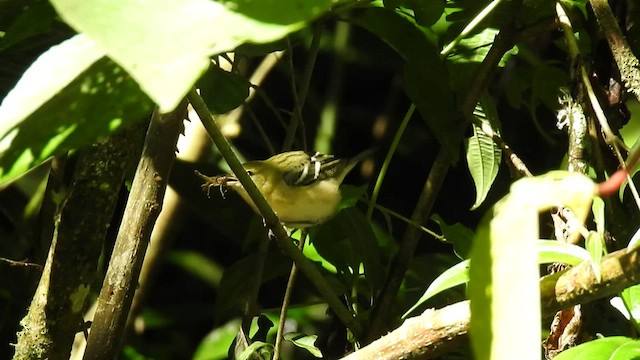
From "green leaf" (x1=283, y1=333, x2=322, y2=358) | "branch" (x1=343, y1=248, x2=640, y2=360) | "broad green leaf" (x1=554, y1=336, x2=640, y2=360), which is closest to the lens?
"branch" (x1=343, y1=248, x2=640, y2=360)

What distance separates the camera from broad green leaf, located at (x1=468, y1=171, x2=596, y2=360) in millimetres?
226

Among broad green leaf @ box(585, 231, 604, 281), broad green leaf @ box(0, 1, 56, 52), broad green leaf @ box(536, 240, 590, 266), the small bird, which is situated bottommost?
the small bird

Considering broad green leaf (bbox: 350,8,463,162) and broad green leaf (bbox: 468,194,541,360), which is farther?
broad green leaf (bbox: 350,8,463,162)

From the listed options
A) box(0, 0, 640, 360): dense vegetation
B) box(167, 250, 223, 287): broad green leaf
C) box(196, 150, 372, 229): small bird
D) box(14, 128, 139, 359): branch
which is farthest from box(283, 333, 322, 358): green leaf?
box(167, 250, 223, 287): broad green leaf

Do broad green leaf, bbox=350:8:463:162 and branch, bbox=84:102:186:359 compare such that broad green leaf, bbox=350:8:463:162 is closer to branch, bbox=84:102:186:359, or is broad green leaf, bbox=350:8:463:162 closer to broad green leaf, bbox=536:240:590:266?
branch, bbox=84:102:186:359

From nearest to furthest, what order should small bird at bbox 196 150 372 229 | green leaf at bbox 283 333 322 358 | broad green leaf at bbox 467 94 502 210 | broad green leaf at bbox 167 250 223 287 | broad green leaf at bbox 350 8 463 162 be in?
broad green leaf at bbox 350 8 463 162 → broad green leaf at bbox 467 94 502 210 → green leaf at bbox 283 333 322 358 → small bird at bbox 196 150 372 229 → broad green leaf at bbox 167 250 223 287

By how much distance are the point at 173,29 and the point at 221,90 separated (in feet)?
2.28

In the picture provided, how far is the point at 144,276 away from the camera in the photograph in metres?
1.53

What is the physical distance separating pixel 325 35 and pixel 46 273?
95 centimetres

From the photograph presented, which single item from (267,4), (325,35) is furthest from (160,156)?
(325,35)

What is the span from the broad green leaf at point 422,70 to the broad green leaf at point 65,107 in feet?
1.78

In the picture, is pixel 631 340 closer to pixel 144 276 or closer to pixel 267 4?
pixel 267 4

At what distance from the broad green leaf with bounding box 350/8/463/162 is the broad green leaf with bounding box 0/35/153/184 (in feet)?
1.78

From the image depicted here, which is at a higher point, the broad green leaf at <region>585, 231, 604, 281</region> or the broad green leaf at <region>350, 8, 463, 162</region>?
the broad green leaf at <region>585, 231, 604, 281</region>
